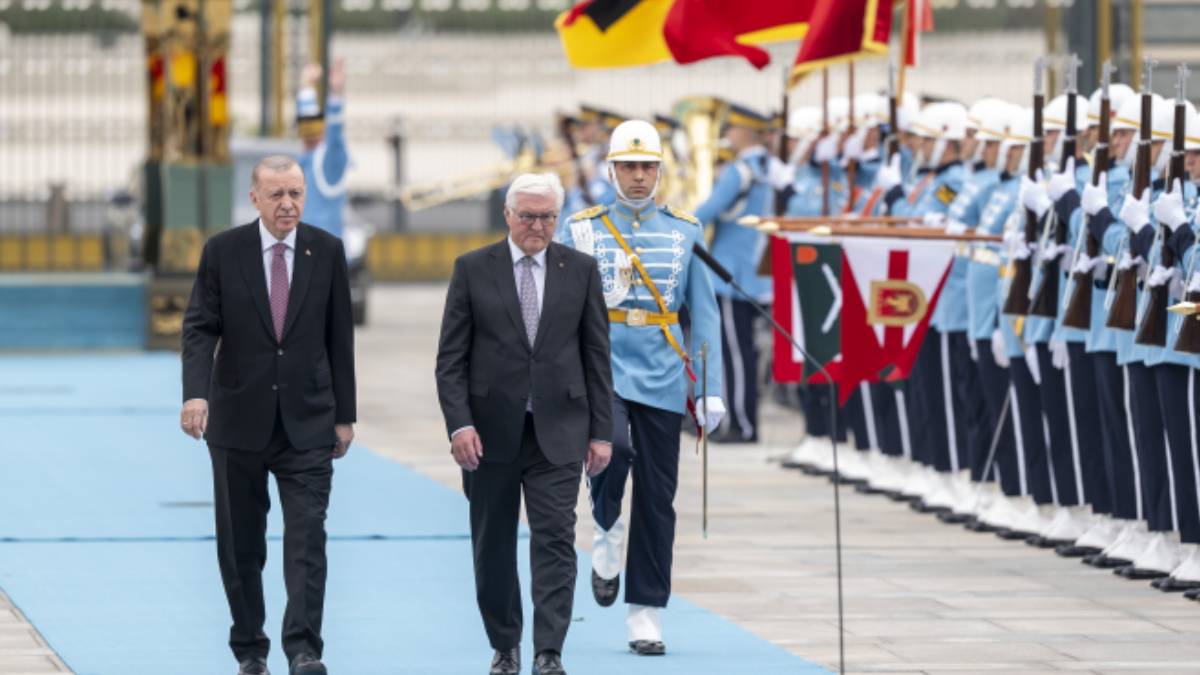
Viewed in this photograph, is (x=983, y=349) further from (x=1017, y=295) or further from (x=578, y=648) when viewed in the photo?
(x=578, y=648)

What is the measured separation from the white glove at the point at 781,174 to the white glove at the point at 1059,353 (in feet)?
13.4

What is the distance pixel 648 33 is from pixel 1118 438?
184 inches

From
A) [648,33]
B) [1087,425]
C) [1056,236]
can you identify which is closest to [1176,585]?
[1087,425]

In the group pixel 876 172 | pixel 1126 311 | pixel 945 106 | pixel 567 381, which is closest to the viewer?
pixel 567 381

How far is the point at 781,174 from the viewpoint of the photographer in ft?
52.5

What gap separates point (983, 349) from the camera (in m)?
13.2

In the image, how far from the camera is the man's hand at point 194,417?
337 inches

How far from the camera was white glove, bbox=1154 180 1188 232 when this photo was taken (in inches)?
415

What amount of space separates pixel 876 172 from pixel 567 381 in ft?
22.3

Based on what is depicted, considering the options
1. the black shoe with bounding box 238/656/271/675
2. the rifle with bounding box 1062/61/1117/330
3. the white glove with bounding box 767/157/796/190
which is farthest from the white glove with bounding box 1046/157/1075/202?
the black shoe with bounding box 238/656/271/675

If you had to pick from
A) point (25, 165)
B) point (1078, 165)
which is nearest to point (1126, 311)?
point (1078, 165)

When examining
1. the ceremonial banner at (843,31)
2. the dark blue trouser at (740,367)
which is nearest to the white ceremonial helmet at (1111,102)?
the ceremonial banner at (843,31)

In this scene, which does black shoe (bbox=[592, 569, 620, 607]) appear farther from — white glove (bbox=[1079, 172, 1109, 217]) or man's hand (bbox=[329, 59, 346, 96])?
man's hand (bbox=[329, 59, 346, 96])

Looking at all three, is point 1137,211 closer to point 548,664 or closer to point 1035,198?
point 1035,198
